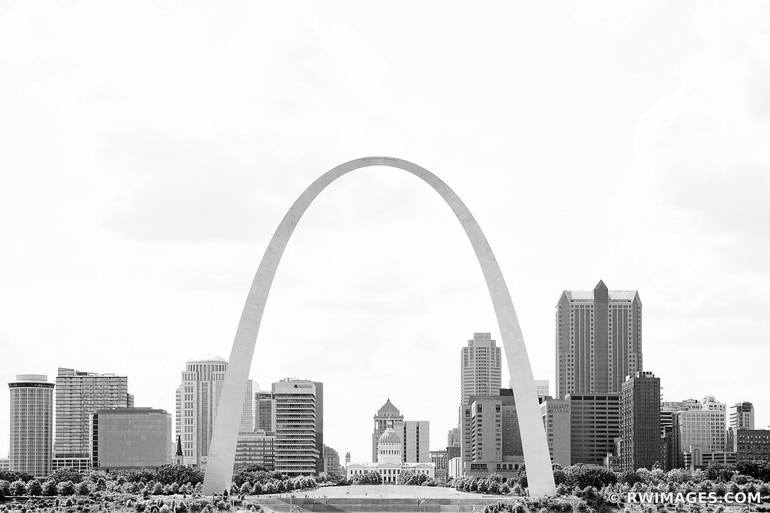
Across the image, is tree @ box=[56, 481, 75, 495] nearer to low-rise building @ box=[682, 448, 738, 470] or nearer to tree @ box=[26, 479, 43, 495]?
tree @ box=[26, 479, 43, 495]

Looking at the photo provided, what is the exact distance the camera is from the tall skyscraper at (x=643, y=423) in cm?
19175

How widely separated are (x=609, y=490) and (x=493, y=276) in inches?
864

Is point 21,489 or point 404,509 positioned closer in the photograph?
point 404,509

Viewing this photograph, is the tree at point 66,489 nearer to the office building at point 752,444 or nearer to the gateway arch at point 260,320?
the gateway arch at point 260,320

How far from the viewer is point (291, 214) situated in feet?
242

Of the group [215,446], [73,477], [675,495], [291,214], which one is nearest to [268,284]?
[291,214]

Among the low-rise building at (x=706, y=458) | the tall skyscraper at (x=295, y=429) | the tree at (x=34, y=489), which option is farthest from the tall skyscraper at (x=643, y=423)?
the tree at (x=34, y=489)

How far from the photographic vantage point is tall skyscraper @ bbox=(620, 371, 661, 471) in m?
192

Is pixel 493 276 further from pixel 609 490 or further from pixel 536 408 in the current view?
pixel 609 490

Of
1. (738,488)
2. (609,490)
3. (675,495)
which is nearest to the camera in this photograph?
(675,495)

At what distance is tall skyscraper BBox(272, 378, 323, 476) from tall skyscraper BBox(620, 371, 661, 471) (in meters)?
48.3

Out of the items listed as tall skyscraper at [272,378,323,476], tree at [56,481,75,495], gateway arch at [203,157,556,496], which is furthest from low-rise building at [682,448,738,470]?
gateway arch at [203,157,556,496]

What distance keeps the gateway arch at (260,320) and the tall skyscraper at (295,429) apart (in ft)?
406

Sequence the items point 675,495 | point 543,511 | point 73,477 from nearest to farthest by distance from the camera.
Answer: point 543,511 → point 675,495 → point 73,477
